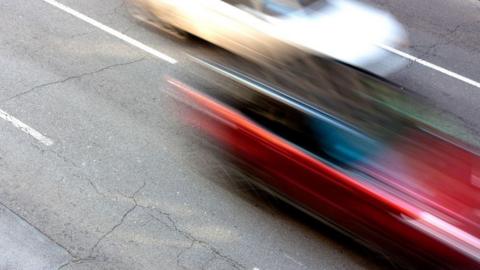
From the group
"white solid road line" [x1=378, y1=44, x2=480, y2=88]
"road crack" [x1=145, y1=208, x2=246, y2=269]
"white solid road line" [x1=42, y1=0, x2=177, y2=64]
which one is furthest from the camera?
"white solid road line" [x1=378, y1=44, x2=480, y2=88]

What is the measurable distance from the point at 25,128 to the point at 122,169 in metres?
1.49

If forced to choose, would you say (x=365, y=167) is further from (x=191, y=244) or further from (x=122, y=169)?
(x=122, y=169)

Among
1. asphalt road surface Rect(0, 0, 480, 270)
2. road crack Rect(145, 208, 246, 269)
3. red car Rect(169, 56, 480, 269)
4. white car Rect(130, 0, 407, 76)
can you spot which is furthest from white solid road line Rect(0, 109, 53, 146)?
white car Rect(130, 0, 407, 76)

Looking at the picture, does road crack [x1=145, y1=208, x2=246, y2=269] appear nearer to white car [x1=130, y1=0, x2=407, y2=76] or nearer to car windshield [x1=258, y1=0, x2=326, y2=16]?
white car [x1=130, y1=0, x2=407, y2=76]

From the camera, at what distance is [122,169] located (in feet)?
20.2

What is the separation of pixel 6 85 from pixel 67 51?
117 cm

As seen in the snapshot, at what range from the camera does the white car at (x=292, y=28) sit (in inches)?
236

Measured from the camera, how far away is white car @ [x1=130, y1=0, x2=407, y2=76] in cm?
600

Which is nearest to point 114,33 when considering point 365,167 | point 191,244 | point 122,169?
point 122,169

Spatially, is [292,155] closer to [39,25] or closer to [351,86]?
[351,86]

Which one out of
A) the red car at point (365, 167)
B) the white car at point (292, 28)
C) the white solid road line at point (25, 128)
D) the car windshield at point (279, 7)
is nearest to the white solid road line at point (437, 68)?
the white car at point (292, 28)

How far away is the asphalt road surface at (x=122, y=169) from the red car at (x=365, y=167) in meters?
0.49

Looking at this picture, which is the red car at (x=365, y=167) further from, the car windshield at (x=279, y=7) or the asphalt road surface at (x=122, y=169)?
the car windshield at (x=279, y=7)

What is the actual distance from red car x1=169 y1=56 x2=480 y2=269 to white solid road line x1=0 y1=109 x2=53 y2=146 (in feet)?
7.13
